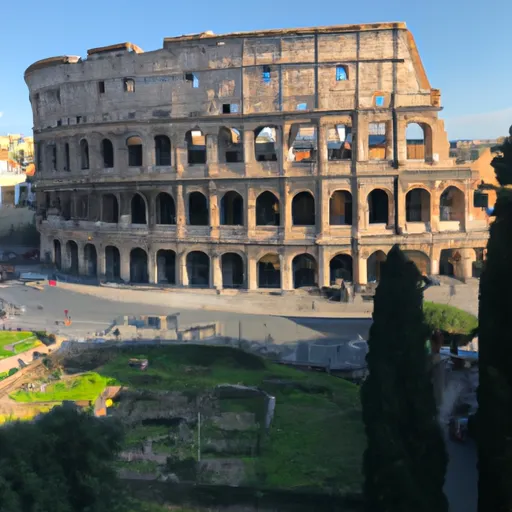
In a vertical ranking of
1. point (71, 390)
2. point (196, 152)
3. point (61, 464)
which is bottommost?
point (71, 390)

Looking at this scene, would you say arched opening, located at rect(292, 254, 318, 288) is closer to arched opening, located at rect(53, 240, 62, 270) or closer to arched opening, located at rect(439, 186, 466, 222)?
arched opening, located at rect(439, 186, 466, 222)

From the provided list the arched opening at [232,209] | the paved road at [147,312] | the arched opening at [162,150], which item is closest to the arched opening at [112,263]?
the paved road at [147,312]

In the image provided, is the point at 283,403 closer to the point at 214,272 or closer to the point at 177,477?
the point at 177,477

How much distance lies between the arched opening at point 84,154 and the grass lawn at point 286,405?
16379 millimetres

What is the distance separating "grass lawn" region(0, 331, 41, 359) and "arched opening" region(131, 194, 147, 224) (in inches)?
462

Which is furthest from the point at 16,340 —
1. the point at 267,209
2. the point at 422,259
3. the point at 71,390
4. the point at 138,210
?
A: the point at 422,259

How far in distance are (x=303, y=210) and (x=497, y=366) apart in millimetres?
21130

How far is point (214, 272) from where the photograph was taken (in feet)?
97.6

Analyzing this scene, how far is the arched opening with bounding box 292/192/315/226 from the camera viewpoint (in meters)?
30.5

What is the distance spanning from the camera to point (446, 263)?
30.9 metres

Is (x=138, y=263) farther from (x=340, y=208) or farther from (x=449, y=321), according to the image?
(x=449, y=321)

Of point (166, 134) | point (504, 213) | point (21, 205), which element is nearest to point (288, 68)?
point (166, 134)

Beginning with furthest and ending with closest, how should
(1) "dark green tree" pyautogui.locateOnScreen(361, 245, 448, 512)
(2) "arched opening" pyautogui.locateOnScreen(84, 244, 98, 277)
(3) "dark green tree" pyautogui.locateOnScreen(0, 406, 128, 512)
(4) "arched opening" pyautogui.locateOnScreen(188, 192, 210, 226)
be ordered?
(2) "arched opening" pyautogui.locateOnScreen(84, 244, 98, 277) < (4) "arched opening" pyautogui.locateOnScreen(188, 192, 210, 226) < (1) "dark green tree" pyautogui.locateOnScreen(361, 245, 448, 512) < (3) "dark green tree" pyautogui.locateOnScreen(0, 406, 128, 512)

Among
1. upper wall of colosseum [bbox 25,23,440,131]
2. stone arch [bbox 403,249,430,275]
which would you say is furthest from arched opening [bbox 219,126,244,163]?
stone arch [bbox 403,249,430,275]
